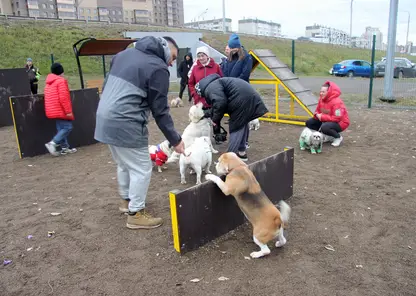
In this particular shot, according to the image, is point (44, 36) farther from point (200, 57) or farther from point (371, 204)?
point (371, 204)

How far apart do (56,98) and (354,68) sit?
2420 cm

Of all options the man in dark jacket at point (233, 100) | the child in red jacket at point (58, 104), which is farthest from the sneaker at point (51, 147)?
the man in dark jacket at point (233, 100)

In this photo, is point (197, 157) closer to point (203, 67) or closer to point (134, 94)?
point (134, 94)

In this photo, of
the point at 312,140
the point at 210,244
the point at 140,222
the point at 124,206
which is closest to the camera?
the point at 210,244

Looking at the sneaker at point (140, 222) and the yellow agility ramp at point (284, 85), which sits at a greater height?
the yellow agility ramp at point (284, 85)

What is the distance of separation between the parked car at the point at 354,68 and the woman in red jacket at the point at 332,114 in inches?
801

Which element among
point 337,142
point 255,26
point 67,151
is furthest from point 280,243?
point 255,26

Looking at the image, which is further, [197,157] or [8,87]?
[8,87]

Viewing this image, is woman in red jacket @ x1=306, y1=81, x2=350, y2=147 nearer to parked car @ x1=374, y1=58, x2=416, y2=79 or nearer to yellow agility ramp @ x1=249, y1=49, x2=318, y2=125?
yellow agility ramp @ x1=249, y1=49, x2=318, y2=125

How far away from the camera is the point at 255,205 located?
3197 mm

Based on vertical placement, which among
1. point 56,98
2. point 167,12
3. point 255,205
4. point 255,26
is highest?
point 167,12

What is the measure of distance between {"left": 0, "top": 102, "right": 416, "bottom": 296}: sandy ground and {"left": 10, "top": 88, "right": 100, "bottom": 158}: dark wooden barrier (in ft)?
2.99

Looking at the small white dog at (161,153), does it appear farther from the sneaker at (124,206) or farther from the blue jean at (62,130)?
the blue jean at (62,130)

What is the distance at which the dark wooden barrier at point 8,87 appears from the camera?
9.79 m
